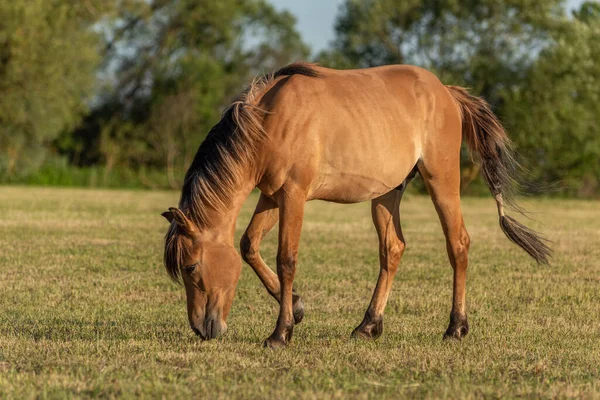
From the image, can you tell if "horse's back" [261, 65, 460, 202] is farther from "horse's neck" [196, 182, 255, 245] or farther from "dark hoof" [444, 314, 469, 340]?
"dark hoof" [444, 314, 469, 340]

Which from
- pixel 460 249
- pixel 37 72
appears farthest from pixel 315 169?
pixel 37 72

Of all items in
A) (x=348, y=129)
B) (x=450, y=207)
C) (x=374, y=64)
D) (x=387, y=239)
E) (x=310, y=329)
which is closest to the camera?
(x=348, y=129)

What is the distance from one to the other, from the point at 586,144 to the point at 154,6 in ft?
86.6

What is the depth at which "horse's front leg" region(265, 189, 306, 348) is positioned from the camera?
6.34 metres

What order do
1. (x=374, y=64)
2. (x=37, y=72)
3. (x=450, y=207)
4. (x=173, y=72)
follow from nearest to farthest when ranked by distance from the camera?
(x=450, y=207), (x=37, y=72), (x=374, y=64), (x=173, y=72)

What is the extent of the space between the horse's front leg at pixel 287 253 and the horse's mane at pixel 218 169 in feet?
1.34

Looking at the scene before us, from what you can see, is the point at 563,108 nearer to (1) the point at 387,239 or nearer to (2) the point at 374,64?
(2) the point at 374,64

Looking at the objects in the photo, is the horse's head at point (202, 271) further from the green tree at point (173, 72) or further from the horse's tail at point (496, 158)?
the green tree at point (173, 72)

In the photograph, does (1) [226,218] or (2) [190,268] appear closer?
(2) [190,268]

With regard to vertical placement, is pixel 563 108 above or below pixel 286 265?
above

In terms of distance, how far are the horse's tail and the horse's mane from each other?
93.4 inches

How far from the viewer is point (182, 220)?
6.17m

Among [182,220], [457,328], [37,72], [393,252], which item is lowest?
[457,328]

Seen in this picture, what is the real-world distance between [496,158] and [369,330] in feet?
6.89
